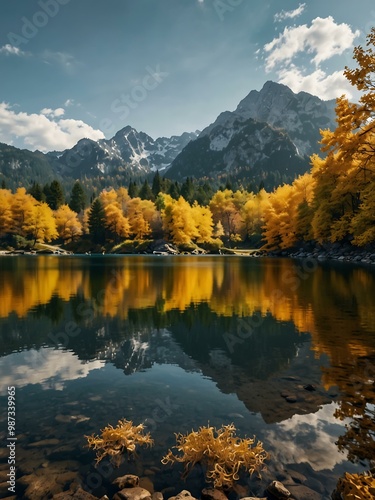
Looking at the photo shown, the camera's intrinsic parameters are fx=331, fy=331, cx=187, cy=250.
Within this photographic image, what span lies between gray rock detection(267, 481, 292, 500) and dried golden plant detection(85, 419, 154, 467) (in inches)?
106

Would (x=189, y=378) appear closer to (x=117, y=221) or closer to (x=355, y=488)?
(x=355, y=488)

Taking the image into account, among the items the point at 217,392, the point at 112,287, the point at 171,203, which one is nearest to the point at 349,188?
the point at 112,287

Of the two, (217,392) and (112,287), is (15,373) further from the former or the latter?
(112,287)

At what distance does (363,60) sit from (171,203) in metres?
85.2

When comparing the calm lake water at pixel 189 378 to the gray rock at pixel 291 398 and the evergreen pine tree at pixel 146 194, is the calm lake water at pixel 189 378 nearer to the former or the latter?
the gray rock at pixel 291 398

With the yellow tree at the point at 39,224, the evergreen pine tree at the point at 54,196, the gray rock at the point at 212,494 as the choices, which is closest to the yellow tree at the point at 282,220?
the yellow tree at the point at 39,224

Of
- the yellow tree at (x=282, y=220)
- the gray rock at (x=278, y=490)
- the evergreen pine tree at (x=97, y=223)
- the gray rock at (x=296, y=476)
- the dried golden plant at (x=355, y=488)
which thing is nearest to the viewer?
the dried golden plant at (x=355, y=488)

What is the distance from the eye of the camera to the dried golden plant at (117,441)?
22.4ft

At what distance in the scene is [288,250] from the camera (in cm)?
8244

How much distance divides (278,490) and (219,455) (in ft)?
4.45

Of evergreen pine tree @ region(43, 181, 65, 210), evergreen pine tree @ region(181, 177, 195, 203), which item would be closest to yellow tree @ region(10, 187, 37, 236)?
evergreen pine tree @ region(43, 181, 65, 210)

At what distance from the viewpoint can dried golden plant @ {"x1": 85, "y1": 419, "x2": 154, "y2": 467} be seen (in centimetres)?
682

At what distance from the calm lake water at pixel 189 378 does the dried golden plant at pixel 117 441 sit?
0.76 ft

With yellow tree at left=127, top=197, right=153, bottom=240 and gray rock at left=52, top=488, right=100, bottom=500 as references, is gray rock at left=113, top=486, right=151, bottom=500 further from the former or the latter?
yellow tree at left=127, top=197, right=153, bottom=240
